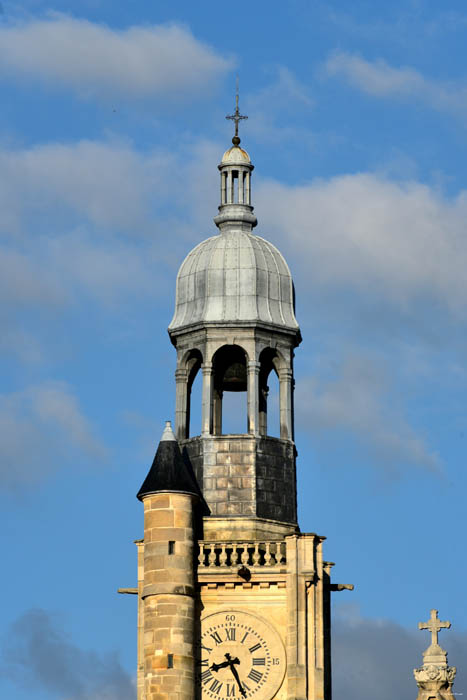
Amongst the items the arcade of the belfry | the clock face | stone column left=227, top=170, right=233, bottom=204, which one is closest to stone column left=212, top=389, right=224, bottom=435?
the arcade of the belfry

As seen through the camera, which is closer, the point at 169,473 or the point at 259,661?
the point at 259,661

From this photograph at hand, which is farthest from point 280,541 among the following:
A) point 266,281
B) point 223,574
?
point 266,281

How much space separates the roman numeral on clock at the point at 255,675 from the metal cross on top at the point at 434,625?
4.60 meters

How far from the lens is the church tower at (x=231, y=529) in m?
85.9

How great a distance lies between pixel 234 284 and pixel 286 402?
3.84 m

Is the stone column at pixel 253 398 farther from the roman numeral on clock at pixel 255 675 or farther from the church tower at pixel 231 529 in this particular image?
the roman numeral on clock at pixel 255 675

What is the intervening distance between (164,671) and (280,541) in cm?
494

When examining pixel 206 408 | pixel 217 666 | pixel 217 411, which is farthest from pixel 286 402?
pixel 217 666

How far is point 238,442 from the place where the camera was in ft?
292

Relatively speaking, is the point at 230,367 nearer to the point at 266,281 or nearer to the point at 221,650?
the point at 266,281

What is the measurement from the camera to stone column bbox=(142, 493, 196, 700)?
280 feet

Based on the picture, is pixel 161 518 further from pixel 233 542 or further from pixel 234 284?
pixel 234 284

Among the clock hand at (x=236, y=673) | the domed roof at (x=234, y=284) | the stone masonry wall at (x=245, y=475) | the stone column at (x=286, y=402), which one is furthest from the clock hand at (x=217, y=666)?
the domed roof at (x=234, y=284)

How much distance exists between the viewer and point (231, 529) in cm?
8775
